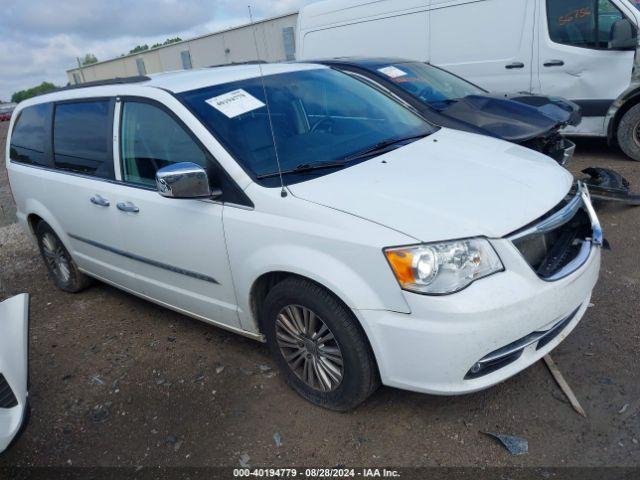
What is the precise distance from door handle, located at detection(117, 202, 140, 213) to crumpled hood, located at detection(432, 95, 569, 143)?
3058mm

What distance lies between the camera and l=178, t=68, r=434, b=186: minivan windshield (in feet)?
9.74

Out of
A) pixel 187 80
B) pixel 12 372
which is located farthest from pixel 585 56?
pixel 12 372

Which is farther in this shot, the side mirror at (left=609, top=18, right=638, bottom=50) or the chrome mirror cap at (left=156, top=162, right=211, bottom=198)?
the side mirror at (left=609, top=18, right=638, bottom=50)

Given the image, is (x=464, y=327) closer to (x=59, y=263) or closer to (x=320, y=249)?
(x=320, y=249)

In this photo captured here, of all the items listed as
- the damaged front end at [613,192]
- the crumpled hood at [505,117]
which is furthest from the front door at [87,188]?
the damaged front end at [613,192]

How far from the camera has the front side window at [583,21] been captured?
638 cm

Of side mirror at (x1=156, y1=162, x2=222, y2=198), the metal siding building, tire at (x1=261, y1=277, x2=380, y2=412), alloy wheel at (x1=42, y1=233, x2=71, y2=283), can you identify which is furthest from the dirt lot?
the metal siding building

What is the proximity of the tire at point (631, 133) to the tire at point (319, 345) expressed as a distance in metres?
5.43

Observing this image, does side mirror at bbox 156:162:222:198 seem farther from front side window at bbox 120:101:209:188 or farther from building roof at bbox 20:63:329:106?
building roof at bbox 20:63:329:106

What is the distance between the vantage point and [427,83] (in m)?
5.88

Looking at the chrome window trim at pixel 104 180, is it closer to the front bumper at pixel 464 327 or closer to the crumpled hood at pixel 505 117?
the front bumper at pixel 464 327

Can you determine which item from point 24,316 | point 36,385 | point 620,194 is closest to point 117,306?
point 36,385

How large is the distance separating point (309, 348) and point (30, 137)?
133 inches

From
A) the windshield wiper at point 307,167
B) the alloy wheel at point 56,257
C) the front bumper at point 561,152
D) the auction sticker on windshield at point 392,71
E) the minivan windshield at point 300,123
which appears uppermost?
the minivan windshield at point 300,123
